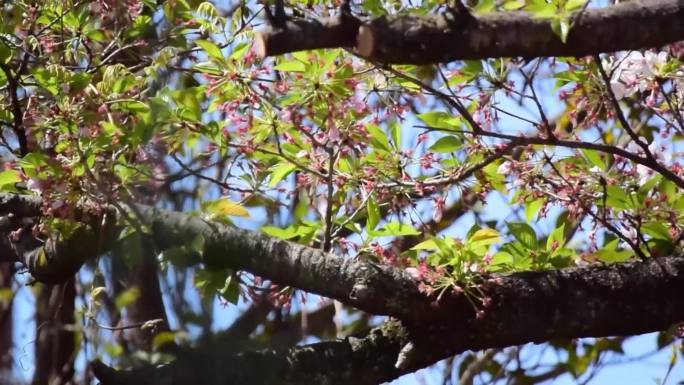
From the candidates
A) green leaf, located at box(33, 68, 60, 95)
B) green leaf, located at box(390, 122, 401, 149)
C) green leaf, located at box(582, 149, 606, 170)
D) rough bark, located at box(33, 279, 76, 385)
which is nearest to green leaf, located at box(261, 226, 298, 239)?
green leaf, located at box(390, 122, 401, 149)

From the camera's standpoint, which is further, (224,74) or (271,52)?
(224,74)

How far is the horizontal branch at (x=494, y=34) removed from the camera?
159 cm

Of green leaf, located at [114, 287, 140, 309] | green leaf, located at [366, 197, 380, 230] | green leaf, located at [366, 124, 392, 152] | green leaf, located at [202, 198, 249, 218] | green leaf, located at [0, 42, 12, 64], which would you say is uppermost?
green leaf, located at [0, 42, 12, 64]

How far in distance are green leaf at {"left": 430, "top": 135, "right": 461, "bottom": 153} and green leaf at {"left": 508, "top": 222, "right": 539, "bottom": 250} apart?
19 cm

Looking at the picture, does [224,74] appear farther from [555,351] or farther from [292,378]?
[555,351]

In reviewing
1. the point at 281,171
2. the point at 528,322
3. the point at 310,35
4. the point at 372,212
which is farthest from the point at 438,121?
the point at 310,35

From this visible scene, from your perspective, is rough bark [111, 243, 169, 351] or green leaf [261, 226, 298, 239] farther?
green leaf [261, 226, 298, 239]

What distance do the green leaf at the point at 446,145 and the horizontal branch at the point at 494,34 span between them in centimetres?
63

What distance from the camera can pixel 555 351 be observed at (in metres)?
3.42

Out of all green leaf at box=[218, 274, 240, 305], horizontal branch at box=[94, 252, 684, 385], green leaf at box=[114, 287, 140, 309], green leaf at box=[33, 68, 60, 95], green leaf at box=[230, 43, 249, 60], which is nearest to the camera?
green leaf at box=[114, 287, 140, 309]

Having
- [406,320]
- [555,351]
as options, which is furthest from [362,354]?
[555,351]

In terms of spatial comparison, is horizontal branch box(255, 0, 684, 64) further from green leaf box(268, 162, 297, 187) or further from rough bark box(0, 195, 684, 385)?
green leaf box(268, 162, 297, 187)

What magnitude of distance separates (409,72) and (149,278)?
847 millimetres

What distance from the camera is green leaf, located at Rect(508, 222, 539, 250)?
7.29ft
